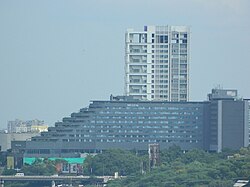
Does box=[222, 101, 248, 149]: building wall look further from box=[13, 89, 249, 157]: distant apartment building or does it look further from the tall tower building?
the tall tower building

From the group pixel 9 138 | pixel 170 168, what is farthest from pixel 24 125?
pixel 170 168

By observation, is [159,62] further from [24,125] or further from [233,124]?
[24,125]

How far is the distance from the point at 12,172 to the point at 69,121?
13281 millimetres

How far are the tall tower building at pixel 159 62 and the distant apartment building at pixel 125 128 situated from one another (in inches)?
222

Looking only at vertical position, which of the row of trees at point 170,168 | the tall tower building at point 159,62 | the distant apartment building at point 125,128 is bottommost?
the row of trees at point 170,168

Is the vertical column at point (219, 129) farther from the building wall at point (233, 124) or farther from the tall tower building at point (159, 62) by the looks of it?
the tall tower building at point (159, 62)

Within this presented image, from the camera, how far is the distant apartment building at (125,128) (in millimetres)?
109375

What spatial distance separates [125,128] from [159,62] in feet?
30.3

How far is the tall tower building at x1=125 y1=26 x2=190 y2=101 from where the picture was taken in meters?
118

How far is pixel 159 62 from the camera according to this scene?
11950cm

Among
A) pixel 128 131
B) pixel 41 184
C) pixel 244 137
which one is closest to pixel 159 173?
pixel 41 184

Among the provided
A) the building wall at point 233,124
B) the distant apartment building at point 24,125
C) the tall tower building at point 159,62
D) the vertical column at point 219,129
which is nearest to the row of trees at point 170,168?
the vertical column at point 219,129

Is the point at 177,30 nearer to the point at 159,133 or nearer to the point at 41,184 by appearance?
the point at 159,133

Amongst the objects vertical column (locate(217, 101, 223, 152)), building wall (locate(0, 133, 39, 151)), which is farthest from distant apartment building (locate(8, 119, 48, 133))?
vertical column (locate(217, 101, 223, 152))
